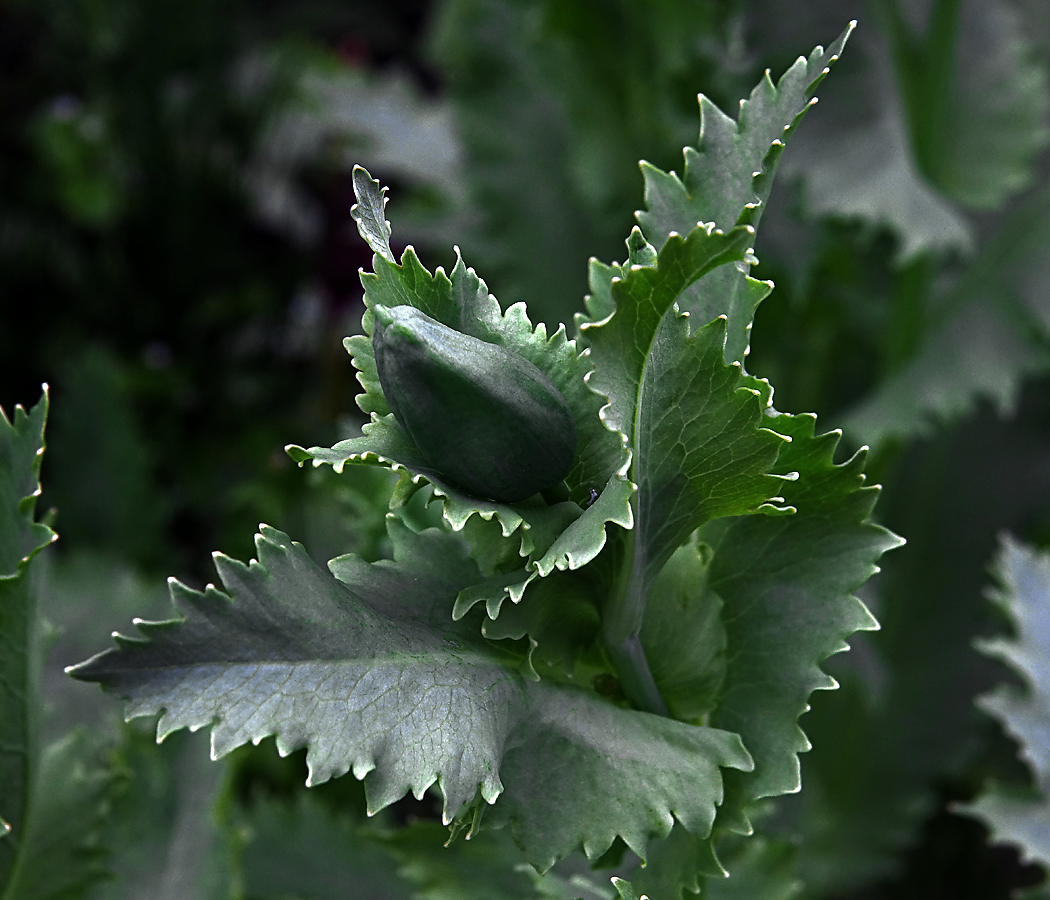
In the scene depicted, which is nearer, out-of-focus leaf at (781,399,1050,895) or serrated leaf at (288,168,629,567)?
serrated leaf at (288,168,629,567)

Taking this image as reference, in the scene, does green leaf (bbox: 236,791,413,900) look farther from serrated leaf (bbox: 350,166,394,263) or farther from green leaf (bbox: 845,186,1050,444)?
green leaf (bbox: 845,186,1050,444)

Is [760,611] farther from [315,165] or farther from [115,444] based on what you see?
[315,165]

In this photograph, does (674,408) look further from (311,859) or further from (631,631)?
(311,859)

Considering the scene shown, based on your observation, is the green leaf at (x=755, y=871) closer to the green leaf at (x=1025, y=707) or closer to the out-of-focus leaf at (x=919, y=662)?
the green leaf at (x=1025, y=707)

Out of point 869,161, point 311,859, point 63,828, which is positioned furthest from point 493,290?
point 63,828

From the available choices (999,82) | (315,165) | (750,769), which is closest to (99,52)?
(315,165)

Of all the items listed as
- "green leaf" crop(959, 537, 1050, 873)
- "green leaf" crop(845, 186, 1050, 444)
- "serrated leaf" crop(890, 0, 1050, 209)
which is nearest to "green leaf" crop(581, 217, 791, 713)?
"green leaf" crop(959, 537, 1050, 873)
